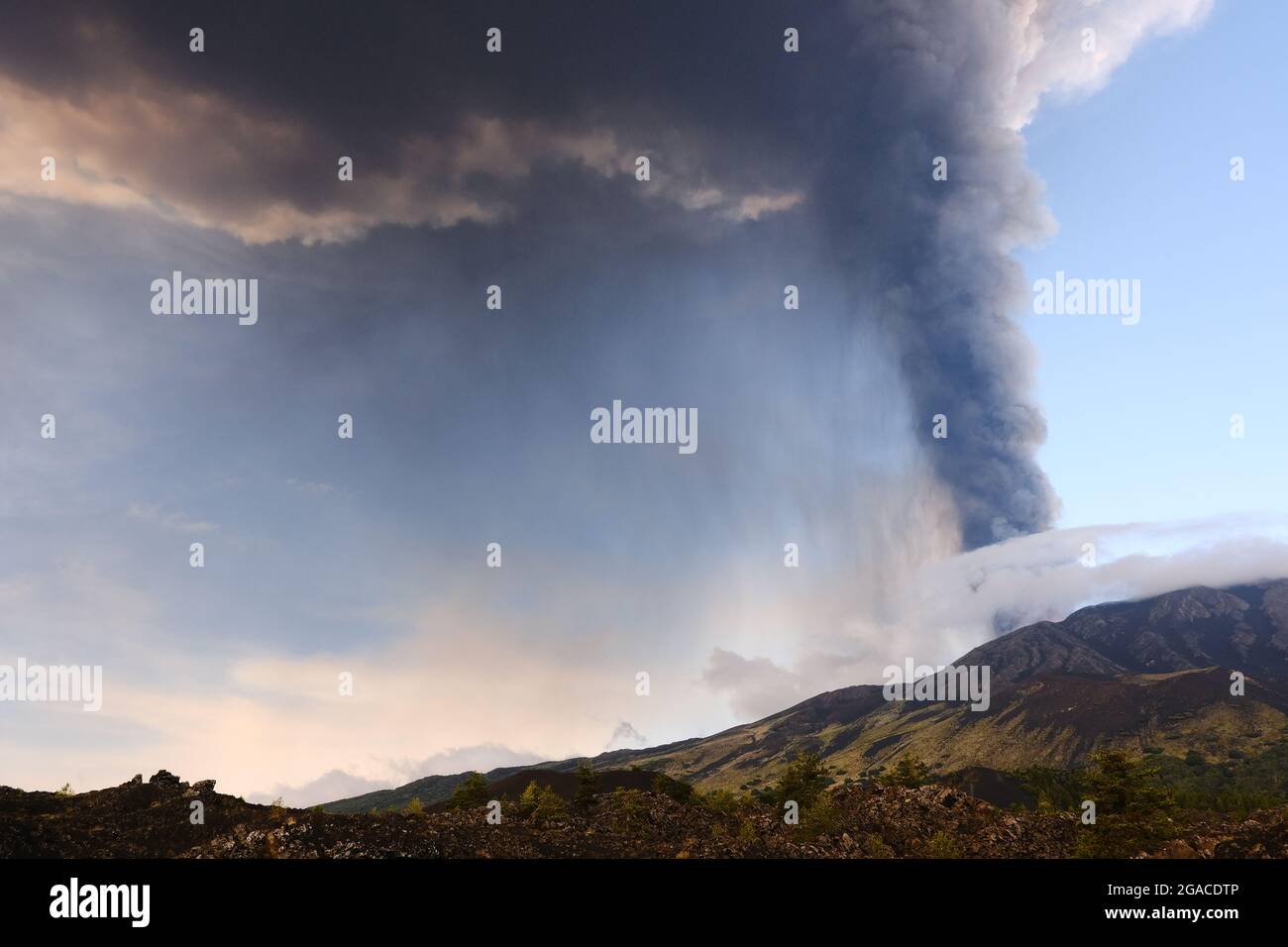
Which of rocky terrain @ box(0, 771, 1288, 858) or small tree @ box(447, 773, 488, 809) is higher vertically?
rocky terrain @ box(0, 771, 1288, 858)

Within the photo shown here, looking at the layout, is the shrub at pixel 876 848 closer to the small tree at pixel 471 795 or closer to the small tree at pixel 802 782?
the small tree at pixel 802 782

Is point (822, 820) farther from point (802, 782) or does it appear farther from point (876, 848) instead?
point (802, 782)

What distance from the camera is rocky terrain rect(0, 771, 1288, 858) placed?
123 ft

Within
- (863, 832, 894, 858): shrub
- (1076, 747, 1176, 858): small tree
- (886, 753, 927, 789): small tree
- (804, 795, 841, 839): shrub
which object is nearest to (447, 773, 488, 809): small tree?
(804, 795, 841, 839): shrub

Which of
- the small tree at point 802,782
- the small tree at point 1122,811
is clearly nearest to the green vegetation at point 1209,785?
the small tree at point 802,782

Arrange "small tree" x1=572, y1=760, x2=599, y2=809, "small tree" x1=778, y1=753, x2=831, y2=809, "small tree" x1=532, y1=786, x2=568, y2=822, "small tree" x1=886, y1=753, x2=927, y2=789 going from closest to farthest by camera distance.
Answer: "small tree" x1=532, y1=786, x2=568, y2=822 → "small tree" x1=572, y1=760, x2=599, y2=809 → "small tree" x1=778, y1=753, x2=831, y2=809 → "small tree" x1=886, y1=753, x2=927, y2=789

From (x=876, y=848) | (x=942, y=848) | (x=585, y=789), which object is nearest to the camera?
(x=942, y=848)

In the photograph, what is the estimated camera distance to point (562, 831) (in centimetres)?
4866

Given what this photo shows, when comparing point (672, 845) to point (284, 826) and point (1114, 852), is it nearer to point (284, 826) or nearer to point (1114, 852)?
point (284, 826)

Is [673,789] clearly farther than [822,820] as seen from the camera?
Yes

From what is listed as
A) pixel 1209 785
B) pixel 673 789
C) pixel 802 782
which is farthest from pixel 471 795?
pixel 1209 785

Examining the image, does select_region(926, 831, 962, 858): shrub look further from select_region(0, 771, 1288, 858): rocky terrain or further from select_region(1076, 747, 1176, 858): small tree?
select_region(1076, 747, 1176, 858): small tree

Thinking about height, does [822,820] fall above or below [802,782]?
above
